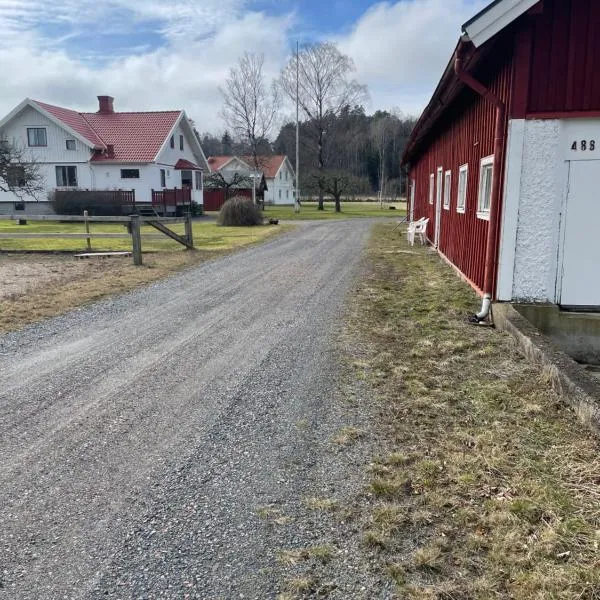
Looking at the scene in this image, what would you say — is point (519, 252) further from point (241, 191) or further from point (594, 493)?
point (241, 191)

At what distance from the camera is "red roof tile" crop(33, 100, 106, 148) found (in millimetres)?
33688

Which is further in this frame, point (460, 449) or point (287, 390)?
point (287, 390)

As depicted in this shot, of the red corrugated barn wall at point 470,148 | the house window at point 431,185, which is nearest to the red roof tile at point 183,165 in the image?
the house window at point 431,185

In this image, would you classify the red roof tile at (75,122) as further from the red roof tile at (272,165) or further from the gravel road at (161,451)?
the gravel road at (161,451)

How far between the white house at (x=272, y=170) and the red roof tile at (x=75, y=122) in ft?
70.8

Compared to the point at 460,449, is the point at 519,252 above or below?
above

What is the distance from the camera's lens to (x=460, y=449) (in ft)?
11.4

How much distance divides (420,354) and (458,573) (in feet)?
10.8

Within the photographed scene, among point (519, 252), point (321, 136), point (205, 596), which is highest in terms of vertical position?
point (321, 136)

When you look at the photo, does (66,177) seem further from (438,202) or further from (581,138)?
(581,138)

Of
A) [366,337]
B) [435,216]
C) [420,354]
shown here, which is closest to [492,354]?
[420,354]

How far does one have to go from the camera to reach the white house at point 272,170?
195ft

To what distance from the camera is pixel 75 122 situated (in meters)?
35.1

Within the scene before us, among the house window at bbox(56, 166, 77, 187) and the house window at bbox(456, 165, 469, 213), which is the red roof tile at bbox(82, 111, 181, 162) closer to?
the house window at bbox(56, 166, 77, 187)
